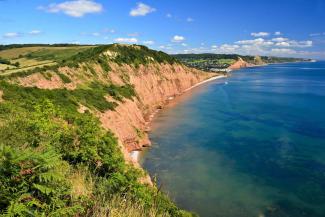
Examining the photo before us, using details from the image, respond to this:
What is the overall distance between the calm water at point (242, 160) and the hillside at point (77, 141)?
5.72 meters

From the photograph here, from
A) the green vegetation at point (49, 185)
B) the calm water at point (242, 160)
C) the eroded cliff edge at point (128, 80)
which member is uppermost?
the green vegetation at point (49, 185)

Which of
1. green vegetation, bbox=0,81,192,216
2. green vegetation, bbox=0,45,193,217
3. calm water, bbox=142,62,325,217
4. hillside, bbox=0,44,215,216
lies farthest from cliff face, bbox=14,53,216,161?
green vegetation, bbox=0,81,192,216

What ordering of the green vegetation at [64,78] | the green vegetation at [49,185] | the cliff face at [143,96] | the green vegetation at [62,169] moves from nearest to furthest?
the green vegetation at [49,185], the green vegetation at [62,169], the cliff face at [143,96], the green vegetation at [64,78]

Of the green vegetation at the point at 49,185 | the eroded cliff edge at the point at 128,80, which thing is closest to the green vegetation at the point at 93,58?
the eroded cliff edge at the point at 128,80

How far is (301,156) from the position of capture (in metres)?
42.0

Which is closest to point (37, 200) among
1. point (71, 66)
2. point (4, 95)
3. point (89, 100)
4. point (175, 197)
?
point (175, 197)

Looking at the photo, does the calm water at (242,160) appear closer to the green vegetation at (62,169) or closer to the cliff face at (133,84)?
the cliff face at (133,84)

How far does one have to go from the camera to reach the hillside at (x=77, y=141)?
8.61 meters

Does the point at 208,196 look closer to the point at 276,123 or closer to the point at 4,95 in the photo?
the point at 4,95

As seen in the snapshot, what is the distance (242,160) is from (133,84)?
4762cm

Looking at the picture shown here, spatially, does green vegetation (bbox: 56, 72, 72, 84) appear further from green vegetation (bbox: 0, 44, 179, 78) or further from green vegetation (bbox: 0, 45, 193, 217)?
green vegetation (bbox: 0, 45, 193, 217)

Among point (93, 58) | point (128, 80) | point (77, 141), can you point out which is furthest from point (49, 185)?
point (128, 80)

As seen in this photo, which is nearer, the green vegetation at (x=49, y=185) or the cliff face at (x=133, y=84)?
the green vegetation at (x=49, y=185)

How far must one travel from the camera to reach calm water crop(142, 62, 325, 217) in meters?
30.4
